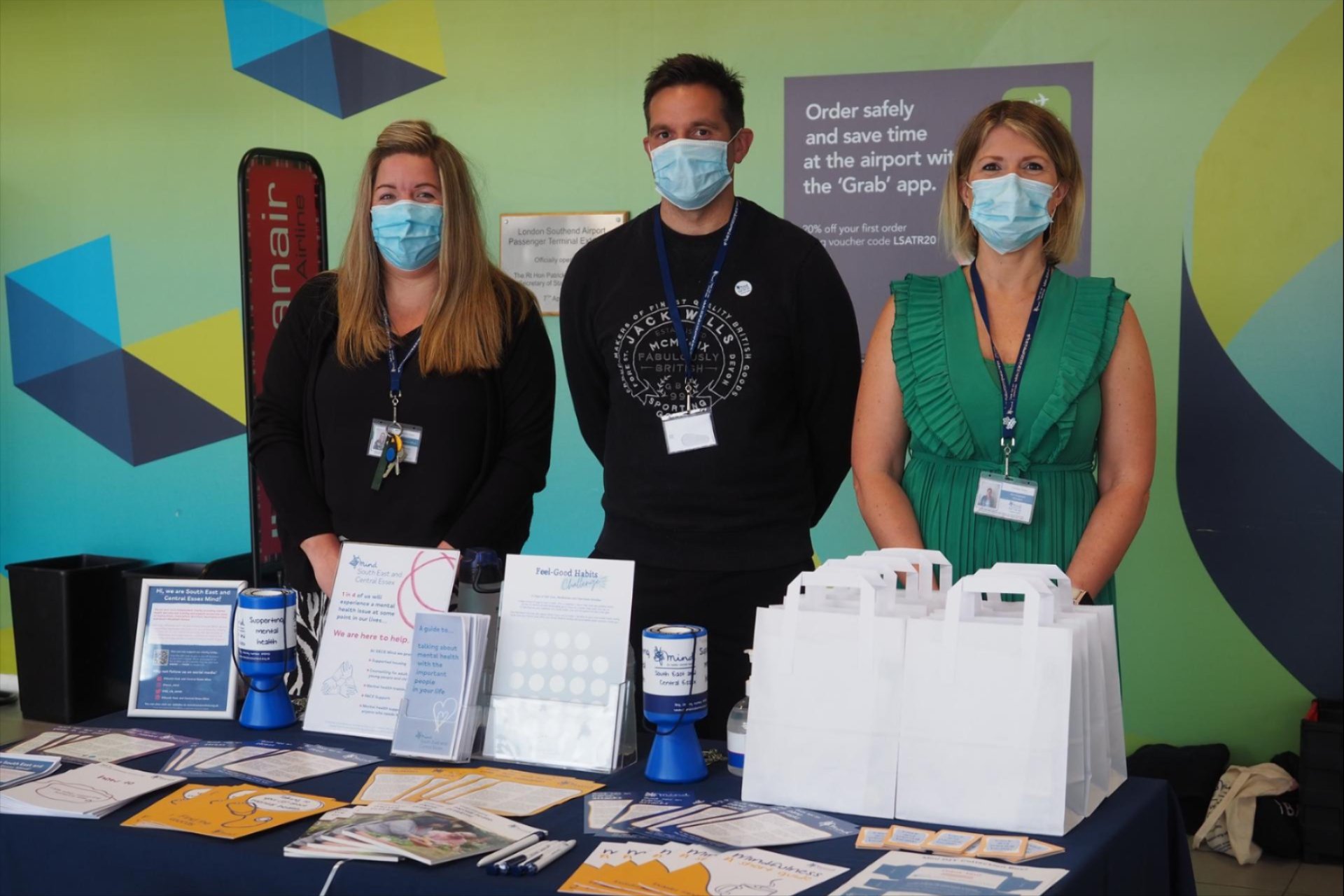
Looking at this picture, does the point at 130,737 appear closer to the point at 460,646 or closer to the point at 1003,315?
the point at 460,646

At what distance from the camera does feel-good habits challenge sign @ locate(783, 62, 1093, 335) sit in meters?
4.30

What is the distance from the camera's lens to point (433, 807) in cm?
172

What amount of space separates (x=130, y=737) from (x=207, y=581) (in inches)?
11.4

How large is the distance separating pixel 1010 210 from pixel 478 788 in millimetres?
1321

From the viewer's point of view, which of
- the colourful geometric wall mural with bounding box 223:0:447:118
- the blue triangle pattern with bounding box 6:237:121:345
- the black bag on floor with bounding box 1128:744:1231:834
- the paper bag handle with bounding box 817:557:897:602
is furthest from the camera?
the blue triangle pattern with bounding box 6:237:121:345

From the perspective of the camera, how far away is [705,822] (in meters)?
1.68

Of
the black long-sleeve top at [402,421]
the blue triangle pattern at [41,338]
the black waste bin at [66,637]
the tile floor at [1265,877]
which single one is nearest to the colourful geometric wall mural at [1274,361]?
the tile floor at [1265,877]

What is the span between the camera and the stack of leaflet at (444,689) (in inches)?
77.4

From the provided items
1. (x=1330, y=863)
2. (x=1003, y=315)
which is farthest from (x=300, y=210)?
(x=1330, y=863)

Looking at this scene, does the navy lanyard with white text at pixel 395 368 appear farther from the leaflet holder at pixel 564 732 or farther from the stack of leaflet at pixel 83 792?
the stack of leaflet at pixel 83 792

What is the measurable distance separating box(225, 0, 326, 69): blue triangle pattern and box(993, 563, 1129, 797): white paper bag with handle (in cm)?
411

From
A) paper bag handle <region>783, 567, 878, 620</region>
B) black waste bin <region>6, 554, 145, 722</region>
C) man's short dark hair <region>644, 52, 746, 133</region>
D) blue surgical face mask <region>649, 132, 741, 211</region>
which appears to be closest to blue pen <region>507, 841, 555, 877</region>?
paper bag handle <region>783, 567, 878, 620</region>

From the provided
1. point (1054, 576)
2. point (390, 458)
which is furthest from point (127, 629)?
point (1054, 576)

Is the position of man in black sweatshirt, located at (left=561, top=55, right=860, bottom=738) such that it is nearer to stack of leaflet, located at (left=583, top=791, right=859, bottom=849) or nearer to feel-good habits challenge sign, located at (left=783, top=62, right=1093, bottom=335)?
stack of leaflet, located at (left=583, top=791, right=859, bottom=849)
